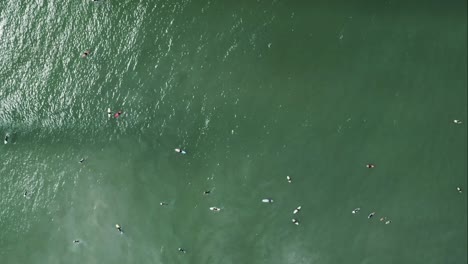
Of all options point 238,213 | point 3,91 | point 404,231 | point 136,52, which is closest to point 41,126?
point 3,91

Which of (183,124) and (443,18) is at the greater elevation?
(443,18)

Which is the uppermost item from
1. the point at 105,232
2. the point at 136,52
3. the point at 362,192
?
the point at 136,52

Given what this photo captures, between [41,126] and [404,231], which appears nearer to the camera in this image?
[404,231]

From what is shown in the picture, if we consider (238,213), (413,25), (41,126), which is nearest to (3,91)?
(41,126)

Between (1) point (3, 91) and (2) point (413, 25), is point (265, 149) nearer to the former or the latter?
(2) point (413, 25)

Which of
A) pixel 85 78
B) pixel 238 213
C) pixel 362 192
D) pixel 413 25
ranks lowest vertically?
pixel 238 213

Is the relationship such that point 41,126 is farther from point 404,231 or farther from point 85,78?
point 404,231

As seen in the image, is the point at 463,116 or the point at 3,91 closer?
the point at 463,116
